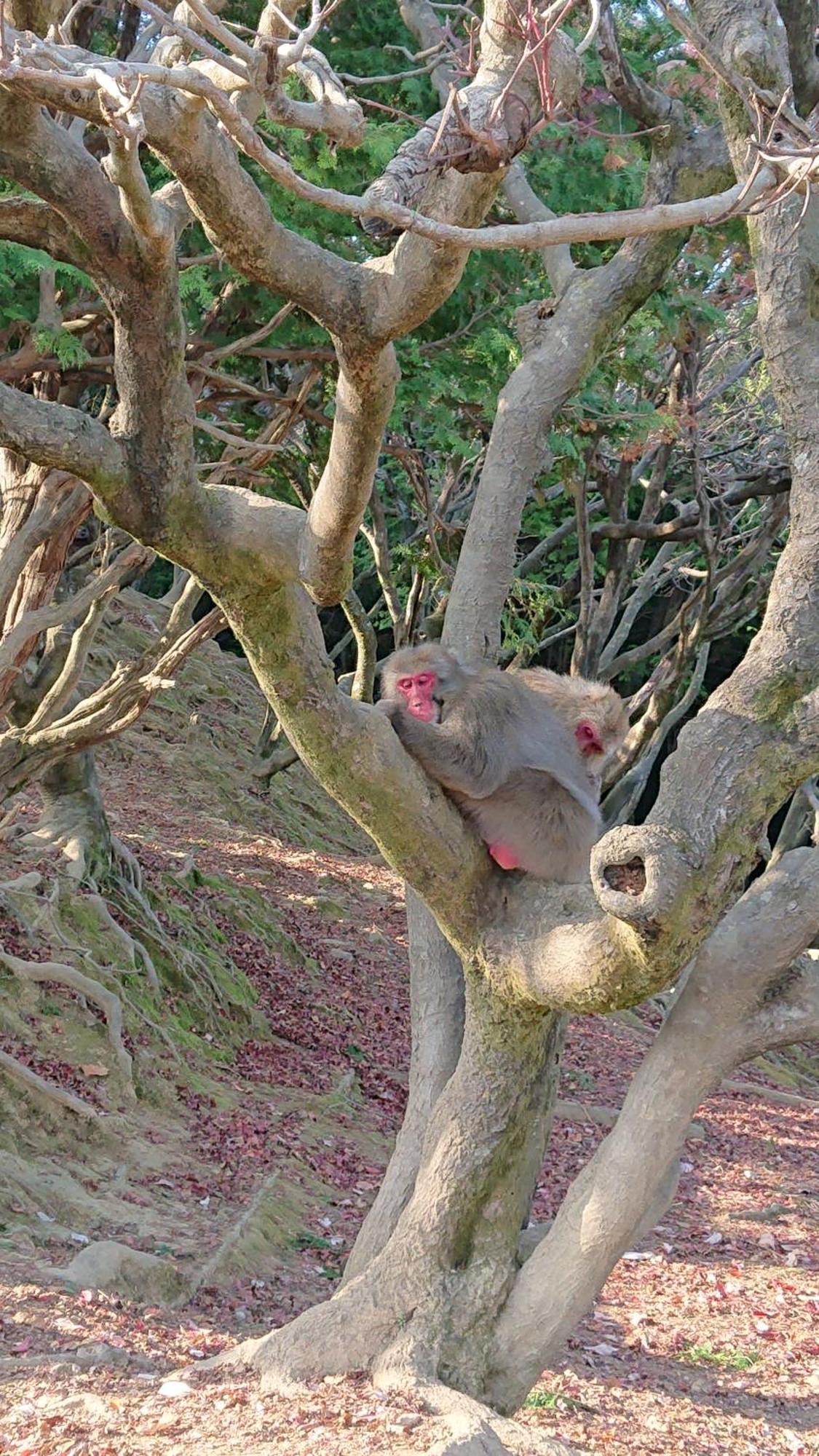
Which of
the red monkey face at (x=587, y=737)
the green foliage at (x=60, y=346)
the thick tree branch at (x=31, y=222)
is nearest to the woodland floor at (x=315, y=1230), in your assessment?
the red monkey face at (x=587, y=737)

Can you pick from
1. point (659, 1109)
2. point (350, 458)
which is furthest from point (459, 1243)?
point (350, 458)

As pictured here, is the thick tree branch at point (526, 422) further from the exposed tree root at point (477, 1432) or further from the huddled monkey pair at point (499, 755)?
the exposed tree root at point (477, 1432)

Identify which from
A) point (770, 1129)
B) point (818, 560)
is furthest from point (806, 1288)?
point (818, 560)

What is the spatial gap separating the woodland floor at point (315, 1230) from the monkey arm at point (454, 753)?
6.81 ft

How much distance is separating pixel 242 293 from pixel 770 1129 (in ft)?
26.0

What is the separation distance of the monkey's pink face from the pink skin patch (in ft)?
1.72

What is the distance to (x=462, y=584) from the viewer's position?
230 inches

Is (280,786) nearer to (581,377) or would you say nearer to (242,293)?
(242,293)

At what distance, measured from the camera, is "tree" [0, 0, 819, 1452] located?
3.40m

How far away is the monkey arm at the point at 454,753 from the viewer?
489 cm

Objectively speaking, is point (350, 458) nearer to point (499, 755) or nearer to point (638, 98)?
point (499, 755)

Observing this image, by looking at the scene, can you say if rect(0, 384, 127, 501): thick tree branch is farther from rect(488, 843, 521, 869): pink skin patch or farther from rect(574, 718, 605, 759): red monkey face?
rect(574, 718, 605, 759): red monkey face

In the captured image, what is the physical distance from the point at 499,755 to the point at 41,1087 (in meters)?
3.52

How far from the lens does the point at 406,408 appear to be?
8828 millimetres
